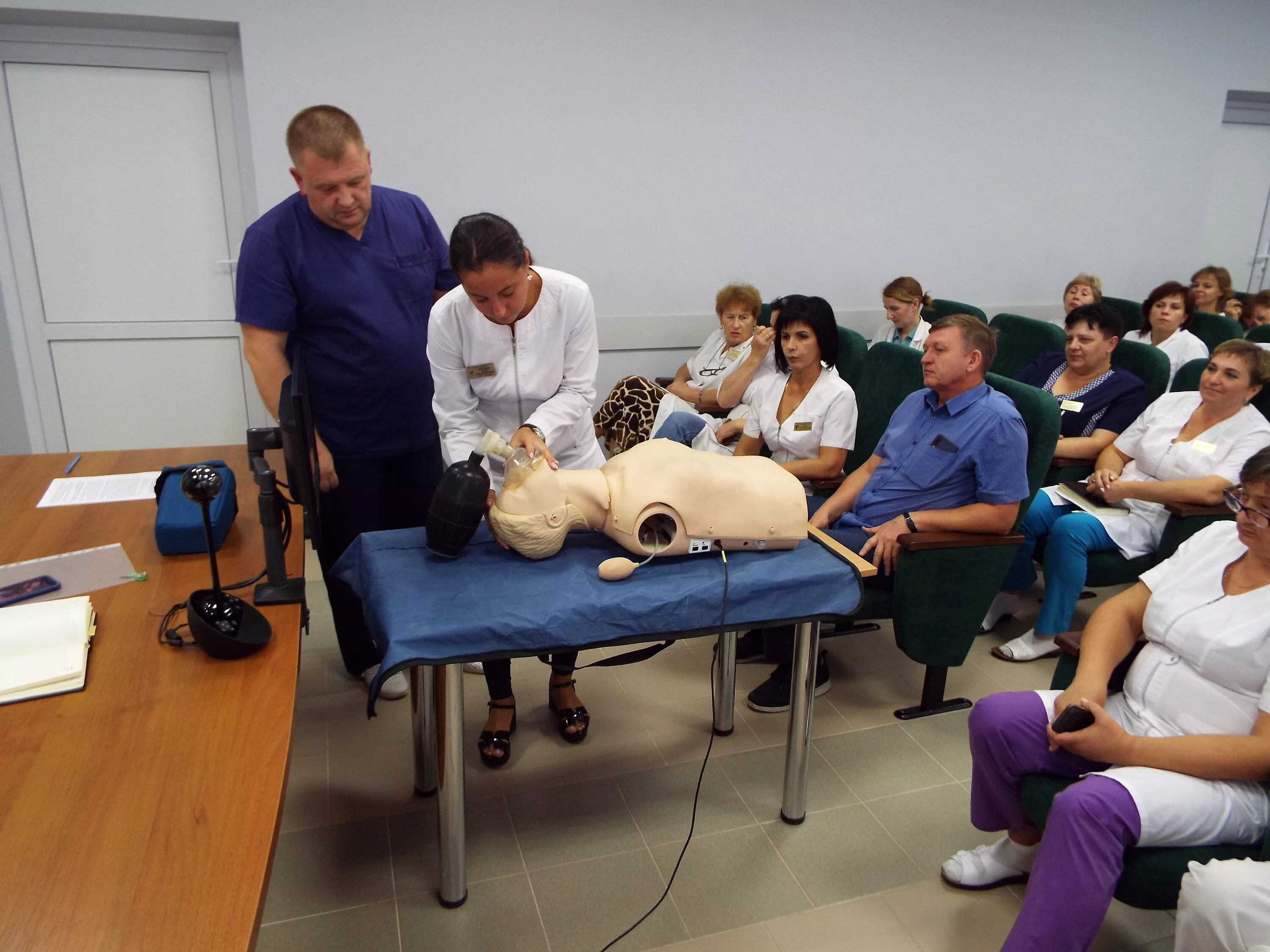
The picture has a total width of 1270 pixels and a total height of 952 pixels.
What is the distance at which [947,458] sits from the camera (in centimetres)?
238

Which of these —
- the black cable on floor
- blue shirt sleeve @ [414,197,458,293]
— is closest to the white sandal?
the black cable on floor

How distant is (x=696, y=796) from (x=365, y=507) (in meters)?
1.19

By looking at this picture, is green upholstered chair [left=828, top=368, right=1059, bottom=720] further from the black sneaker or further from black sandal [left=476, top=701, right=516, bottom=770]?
black sandal [left=476, top=701, right=516, bottom=770]

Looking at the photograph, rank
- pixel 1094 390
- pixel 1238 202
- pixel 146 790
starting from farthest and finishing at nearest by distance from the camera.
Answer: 1. pixel 1238 202
2. pixel 1094 390
3. pixel 146 790

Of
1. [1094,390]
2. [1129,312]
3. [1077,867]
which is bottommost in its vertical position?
[1077,867]

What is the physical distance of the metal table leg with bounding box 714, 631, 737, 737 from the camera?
2.35 m

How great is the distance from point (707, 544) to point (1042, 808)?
821mm

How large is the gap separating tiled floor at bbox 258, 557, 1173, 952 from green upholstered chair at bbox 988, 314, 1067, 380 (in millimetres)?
1675

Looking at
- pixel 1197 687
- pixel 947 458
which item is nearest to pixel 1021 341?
pixel 947 458

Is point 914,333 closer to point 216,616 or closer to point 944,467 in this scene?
point 944,467

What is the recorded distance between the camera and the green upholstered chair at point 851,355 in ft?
10.5

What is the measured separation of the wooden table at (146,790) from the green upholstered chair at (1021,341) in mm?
3323

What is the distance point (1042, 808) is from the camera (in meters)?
1.63

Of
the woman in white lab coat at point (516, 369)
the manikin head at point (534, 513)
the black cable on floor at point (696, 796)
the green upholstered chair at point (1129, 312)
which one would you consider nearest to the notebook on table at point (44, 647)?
the manikin head at point (534, 513)
